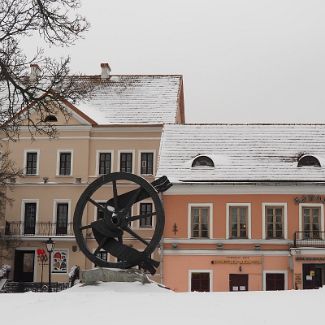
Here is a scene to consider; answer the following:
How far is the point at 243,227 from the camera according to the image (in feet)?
102

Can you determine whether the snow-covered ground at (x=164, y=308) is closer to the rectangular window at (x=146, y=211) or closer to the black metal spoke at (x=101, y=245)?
the black metal spoke at (x=101, y=245)

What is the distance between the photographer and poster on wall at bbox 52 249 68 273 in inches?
1574

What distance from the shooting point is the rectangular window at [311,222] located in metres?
30.6

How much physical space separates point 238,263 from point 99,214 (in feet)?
42.1

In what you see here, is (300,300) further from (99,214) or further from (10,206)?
(10,206)

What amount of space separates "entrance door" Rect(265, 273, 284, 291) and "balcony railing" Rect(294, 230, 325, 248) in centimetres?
171

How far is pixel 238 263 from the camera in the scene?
99.8ft

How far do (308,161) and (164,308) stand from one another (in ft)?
71.1

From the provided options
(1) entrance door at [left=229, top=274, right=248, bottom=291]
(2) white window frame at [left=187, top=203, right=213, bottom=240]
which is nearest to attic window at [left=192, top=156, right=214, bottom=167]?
(2) white window frame at [left=187, top=203, right=213, bottom=240]

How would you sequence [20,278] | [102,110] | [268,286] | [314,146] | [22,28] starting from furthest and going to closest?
1. [102,110]
2. [20,278]
3. [314,146]
4. [268,286]
5. [22,28]

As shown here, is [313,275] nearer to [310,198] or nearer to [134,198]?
[310,198]

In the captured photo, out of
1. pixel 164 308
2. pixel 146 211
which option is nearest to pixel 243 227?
pixel 146 211

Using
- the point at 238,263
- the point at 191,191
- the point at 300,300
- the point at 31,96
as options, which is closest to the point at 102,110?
the point at 191,191

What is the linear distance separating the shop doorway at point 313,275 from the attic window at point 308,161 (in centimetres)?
Result: 525
